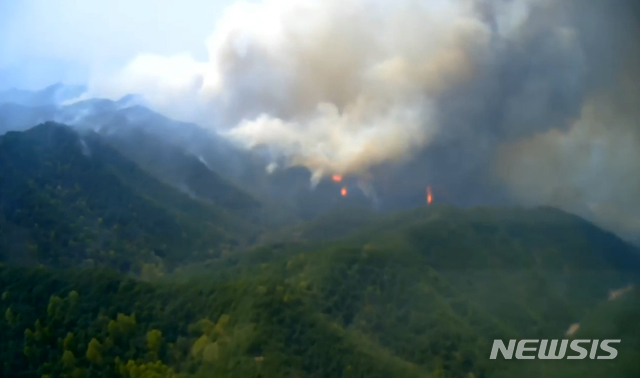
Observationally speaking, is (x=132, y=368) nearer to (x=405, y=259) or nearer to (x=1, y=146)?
(x=405, y=259)

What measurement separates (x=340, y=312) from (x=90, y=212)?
6660cm

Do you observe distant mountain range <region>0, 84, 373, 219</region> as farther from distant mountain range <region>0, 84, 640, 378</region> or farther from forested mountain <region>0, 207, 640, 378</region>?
forested mountain <region>0, 207, 640, 378</region>

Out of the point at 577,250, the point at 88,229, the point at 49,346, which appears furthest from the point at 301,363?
the point at 577,250

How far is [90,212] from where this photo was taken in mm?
113938

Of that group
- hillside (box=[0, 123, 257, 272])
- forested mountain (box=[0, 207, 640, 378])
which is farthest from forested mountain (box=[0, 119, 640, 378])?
hillside (box=[0, 123, 257, 272])

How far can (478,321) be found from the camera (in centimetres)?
7925

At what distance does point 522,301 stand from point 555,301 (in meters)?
7.38

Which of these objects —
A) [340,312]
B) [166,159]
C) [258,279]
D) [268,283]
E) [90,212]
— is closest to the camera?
[268,283]

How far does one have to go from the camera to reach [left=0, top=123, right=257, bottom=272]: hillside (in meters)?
92.2

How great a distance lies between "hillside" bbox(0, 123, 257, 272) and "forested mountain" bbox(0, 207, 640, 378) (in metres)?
14.8

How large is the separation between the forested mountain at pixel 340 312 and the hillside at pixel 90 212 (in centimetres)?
1484

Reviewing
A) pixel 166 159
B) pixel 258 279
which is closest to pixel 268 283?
pixel 258 279

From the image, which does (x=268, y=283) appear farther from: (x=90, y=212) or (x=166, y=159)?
(x=166, y=159)

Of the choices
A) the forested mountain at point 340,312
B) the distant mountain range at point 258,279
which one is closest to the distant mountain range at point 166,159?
the distant mountain range at point 258,279
